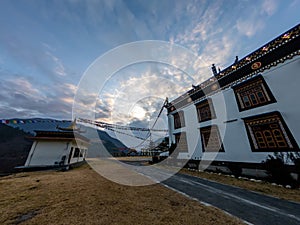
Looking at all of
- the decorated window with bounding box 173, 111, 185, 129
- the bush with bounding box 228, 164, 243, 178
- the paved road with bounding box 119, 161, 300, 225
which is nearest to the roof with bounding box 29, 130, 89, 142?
the decorated window with bounding box 173, 111, 185, 129

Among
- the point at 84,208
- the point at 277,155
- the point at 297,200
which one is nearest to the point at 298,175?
the point at 277,155

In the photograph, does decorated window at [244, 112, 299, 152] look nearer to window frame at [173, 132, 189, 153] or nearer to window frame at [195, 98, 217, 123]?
window frame at [195, 98, 217, 123]

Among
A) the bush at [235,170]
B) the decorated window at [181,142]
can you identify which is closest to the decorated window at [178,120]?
the decorated window at [181,142]

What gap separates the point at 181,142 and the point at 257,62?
9.56 m

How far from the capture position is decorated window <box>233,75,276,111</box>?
790cm

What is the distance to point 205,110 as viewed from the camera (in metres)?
12.2

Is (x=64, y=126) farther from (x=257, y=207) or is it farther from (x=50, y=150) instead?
(x=257, y=207)

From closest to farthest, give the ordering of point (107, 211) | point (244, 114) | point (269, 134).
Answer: point (107, 211) < point (269, 134) < point (244, 114)

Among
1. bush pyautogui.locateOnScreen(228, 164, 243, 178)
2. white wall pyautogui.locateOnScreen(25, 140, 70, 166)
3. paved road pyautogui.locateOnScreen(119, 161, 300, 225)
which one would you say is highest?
white wall pyautogui.locateOnScreen(25, 140, 70, 166)

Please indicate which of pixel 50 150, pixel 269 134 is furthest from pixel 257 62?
pixel 50 150

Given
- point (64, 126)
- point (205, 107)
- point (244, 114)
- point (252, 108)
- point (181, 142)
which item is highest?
point (64, 126)

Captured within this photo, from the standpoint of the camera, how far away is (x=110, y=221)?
281 cm

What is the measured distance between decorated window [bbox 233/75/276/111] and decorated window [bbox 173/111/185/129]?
250 inches

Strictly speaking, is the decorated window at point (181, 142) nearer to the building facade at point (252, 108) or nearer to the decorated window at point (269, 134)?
the building facade at point (252, 108)
